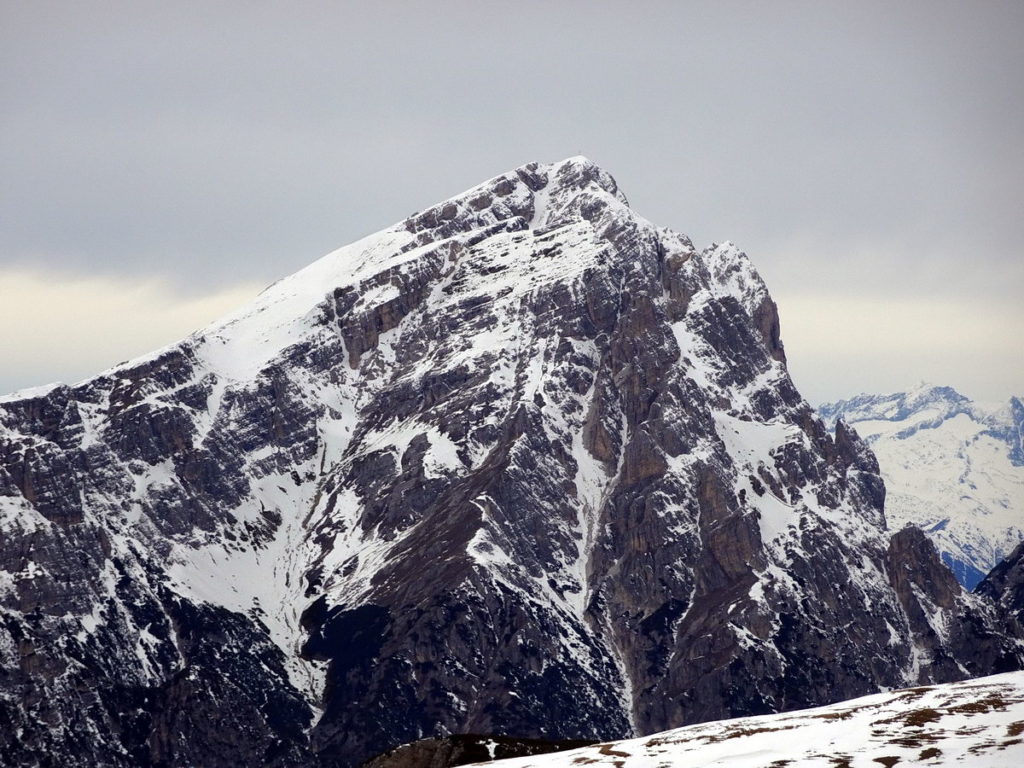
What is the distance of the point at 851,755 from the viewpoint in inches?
7800

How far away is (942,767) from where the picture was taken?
18362cm

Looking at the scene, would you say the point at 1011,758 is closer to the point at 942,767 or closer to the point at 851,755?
the point at 942,767

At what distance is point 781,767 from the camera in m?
196

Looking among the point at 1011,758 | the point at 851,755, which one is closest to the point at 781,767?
the point at 851,755

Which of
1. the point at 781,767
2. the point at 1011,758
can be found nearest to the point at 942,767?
the point at 1011,758

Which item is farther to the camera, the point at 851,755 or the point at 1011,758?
the point at 851,755

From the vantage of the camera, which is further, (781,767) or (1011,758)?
Result: (781,767)

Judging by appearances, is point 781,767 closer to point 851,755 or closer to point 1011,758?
point 851,755

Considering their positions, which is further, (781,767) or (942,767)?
(781,767)

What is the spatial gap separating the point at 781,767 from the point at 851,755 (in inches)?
342

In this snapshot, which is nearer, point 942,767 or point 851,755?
point 942,767

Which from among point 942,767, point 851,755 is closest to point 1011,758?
point 942,767

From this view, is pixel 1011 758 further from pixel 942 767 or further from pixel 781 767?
pixel 781 767

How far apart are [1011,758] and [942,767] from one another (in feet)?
24.0
